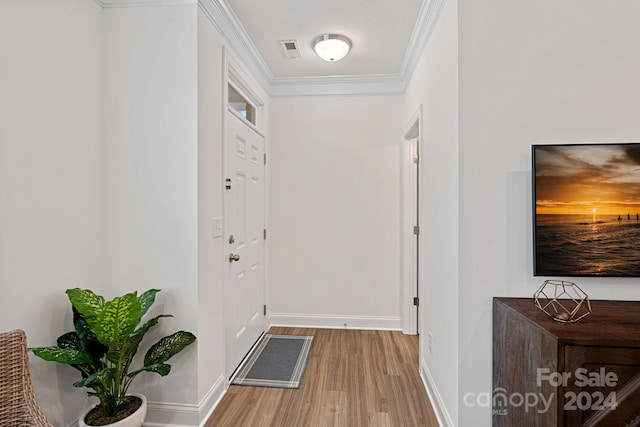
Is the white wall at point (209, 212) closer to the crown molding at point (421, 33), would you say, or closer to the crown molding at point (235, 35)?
the crown molding at point (235, 35)

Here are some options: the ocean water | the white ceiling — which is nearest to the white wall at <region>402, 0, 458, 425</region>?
the white ceiling

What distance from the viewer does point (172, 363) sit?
190 cm

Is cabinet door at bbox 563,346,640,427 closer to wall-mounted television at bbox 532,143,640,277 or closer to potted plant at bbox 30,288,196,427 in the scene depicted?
wall-mounted television at bbox 532,143,640,277

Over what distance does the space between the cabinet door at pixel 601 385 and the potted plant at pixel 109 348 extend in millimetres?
1704

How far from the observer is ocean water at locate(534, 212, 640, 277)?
1.54 m

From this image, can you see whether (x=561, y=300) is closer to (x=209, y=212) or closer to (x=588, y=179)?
(x=588, y=179)

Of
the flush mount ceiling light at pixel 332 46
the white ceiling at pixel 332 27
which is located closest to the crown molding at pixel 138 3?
the white ceiling at pixel 332 27

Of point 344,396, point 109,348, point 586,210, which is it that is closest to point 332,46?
point 586,210

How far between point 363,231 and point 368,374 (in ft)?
4.52

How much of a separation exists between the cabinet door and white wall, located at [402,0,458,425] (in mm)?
542

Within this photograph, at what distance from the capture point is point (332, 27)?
2400 mm

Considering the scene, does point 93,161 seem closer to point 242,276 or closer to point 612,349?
point 242,276

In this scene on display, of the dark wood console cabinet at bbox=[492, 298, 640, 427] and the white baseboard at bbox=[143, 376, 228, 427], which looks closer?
the dark wood console cabinet at bbox=[492, 298, 640, 427]

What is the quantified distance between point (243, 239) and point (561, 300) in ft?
6.94
